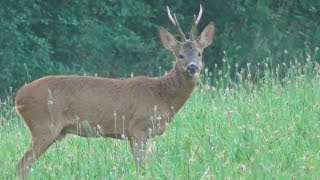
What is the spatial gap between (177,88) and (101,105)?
702mm

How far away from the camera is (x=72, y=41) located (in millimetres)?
20516

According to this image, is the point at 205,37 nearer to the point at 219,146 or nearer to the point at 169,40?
the point at 169,40

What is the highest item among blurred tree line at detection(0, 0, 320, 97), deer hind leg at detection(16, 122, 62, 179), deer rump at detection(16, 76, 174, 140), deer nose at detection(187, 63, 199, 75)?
deer nose at detection(187, 63, 199, 75)

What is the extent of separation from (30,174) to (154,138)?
149cm

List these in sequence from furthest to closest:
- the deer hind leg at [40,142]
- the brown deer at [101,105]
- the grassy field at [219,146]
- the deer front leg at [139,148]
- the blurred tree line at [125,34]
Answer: the blurred tree line at [125,34] → the brown deer at [101,105] → the deer hind leg at [40,142] → the deer front leg at [139,148] → the grassy field at [219,146]

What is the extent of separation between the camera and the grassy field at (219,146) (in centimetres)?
729

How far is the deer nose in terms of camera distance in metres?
9.23

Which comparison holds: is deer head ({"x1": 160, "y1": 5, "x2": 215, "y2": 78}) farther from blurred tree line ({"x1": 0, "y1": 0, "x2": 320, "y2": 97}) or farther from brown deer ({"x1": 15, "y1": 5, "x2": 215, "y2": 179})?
blurred tree line ({"x1": 0, "y1": 0, "x2": 320, "y2": 97})

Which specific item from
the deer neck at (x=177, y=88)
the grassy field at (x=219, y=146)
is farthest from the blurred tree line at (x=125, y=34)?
the deer neck at (x=177, y=88)

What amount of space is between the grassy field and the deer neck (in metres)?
0.22

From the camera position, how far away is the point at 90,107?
29.4ft

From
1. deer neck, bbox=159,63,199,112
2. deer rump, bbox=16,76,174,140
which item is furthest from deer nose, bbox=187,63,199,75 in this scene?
deer rump, bbox=16,76,174,140

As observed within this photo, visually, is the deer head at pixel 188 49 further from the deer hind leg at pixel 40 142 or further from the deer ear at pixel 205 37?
the deer hind leg at pixel 40 142

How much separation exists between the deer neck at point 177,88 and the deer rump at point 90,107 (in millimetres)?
66
